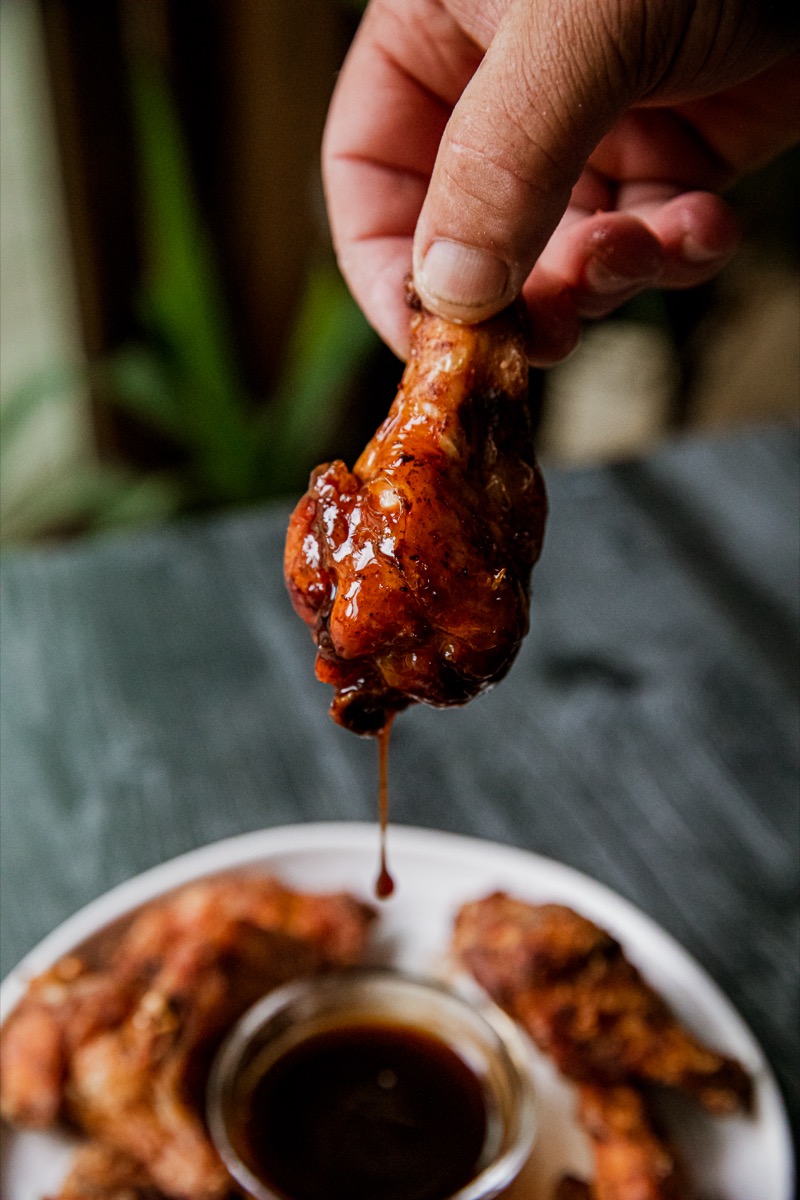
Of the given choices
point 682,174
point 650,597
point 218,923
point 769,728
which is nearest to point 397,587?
point 218,923

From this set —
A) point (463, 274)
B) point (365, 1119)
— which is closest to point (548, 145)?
point (463, 274)

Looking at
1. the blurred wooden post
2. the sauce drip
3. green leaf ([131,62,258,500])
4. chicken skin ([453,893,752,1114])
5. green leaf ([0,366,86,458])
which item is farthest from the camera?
the blurred wooden post

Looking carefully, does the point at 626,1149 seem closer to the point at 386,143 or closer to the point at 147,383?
the point at 386,143

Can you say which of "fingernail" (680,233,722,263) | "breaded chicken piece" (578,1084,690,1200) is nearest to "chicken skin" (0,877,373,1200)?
"breaded chicken piece" (578,1084,690,1200)

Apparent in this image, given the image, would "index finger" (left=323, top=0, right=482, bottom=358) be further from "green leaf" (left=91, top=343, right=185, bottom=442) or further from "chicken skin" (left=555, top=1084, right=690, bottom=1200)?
"green leaf" (left=91, top=343, right=185, bottom=442)

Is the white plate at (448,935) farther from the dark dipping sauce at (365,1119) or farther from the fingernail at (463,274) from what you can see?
the fingernail at (463,274)
